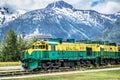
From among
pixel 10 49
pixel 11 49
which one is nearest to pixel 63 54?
pixel 11 49

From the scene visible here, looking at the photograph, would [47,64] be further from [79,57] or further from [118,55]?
[118,55]

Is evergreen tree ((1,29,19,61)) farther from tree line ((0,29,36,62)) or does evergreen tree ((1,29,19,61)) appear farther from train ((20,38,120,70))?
train ((20,38,120,70))

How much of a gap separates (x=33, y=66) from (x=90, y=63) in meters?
15.2

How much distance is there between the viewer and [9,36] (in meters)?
110

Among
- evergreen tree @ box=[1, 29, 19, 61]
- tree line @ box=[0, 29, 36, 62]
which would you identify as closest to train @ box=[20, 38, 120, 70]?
evergreen tree @ box=[1, 29, 19, 61]

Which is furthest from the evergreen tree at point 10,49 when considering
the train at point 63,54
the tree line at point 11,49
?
the train at point 63,54

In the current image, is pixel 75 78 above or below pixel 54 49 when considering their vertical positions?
below

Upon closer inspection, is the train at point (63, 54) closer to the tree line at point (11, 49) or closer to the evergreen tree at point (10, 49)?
the evergreen tree at point (10, 49)

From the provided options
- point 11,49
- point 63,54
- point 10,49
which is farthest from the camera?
point 10,49

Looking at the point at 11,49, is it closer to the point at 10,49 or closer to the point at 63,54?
the point at 10,49

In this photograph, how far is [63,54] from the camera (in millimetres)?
51750

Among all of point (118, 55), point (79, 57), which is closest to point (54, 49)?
point (79, 57)

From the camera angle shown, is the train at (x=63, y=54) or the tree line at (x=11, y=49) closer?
the train at (x=63, y=54)

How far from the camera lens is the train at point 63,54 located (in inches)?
1860
